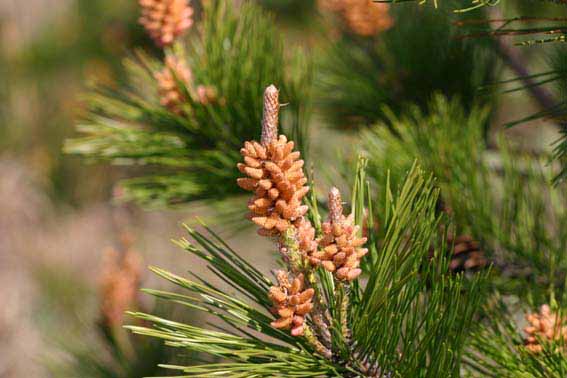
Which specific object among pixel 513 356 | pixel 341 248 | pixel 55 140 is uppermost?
pixel 341 248

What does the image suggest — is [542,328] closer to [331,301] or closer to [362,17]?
[331,301]

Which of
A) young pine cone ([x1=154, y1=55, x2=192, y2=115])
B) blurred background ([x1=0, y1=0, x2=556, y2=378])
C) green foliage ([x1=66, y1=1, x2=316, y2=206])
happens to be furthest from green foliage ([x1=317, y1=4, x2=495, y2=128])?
blurred background ([x1=0, y1=0, x2=556, y2=378])

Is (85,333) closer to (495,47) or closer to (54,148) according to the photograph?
(495,47)

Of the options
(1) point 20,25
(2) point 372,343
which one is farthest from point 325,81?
(1) point 20,25

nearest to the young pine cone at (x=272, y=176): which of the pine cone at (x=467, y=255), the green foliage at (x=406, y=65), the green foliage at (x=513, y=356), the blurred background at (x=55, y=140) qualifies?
the green foliage at (x=513, y=356)

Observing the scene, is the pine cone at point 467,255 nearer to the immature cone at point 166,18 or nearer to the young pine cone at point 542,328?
the young pine cone at point 542,328

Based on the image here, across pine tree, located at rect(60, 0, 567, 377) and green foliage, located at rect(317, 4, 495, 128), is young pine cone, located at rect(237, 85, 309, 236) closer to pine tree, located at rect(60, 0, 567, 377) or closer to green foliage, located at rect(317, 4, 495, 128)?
pine tree, located at rect(60, 0, 567, 377)

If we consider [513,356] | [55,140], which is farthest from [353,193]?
[55,140]
